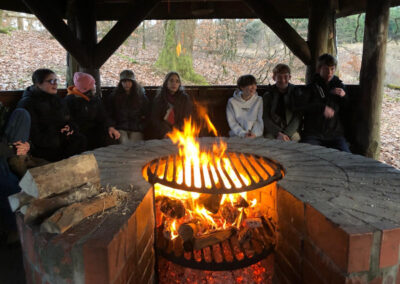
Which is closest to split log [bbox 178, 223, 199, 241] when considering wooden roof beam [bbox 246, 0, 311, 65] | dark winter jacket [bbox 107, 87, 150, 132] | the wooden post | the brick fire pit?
the brick fire pit

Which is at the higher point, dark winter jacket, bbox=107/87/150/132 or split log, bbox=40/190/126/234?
dark winter jacket, bbox=107/87/150/132

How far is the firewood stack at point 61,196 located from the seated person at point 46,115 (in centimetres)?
215

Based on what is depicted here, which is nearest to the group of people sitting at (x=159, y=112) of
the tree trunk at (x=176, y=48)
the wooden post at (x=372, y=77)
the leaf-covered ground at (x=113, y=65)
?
the wooden post at (x=372, y=77)

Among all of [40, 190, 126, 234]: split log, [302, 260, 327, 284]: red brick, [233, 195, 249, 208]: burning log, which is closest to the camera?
[40, 190, 126, 234]: split log

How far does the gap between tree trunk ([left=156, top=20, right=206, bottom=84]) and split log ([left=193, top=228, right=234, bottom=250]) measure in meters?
10.0

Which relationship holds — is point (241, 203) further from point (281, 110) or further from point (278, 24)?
point (278, 24)

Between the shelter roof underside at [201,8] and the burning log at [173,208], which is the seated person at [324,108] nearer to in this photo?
the shelter roof underside at [201,8]

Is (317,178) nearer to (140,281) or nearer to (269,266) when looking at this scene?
(269,266)

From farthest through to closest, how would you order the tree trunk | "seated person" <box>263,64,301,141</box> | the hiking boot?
the tree trunk < "seated person" <box>263,64,301,141</box> < the hiking boot

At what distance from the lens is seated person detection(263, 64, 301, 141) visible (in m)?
4.10

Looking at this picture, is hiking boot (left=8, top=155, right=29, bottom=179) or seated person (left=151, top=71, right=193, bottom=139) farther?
seated person (left=151, top=71, right=193, bottom=139)

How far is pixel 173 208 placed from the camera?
2297 mm

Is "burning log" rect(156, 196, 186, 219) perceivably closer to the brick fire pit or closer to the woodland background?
the brick fire pit

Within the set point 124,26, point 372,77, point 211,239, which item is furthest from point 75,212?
point 372,77
